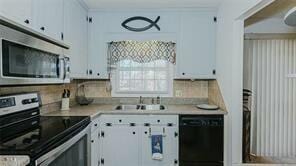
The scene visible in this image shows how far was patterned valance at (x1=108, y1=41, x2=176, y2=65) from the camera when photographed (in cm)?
365

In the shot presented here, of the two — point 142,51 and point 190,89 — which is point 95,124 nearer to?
point 142,51

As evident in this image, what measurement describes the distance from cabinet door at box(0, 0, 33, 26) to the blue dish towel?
77.5 inches

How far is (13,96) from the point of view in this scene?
194cm

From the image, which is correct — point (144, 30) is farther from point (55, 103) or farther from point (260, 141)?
point (260, 141)

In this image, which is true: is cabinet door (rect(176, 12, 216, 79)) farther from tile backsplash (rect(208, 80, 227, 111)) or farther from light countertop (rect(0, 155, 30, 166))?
light countertop (rect(0, 155, 30, 166))

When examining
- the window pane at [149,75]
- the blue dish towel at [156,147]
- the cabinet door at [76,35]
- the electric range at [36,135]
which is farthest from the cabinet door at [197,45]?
the electric range at [36,135]

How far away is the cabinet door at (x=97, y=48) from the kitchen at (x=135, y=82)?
14 millimetres

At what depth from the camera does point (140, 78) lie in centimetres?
397

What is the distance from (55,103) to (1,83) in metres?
1.79

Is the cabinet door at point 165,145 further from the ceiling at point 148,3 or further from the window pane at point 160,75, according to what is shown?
the ceiling at point 148,3

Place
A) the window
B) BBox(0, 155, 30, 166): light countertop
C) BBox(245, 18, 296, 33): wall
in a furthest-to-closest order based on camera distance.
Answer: the window
BBox(245, 18, 296, 33): wall
BBox(0, 155, 30, 166): light countertop

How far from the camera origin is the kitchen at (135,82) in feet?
6.83

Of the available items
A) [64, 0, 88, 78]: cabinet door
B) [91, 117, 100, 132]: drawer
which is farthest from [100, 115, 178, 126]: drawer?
[64, 0, 88, 78]: cabinet door

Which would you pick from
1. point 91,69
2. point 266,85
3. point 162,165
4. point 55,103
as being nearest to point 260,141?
point 266,85
